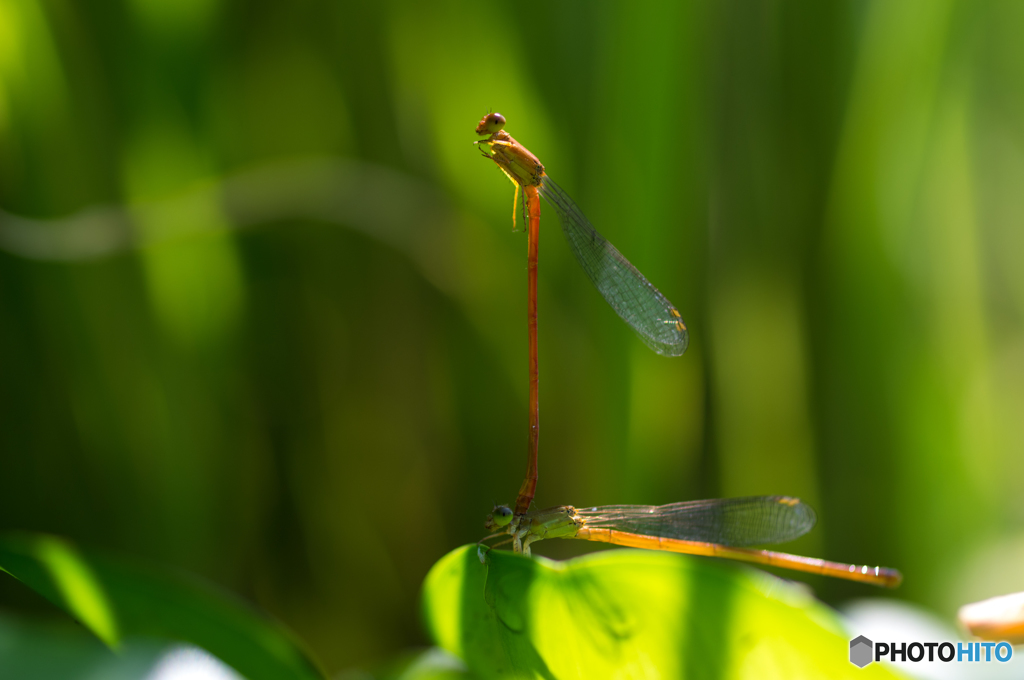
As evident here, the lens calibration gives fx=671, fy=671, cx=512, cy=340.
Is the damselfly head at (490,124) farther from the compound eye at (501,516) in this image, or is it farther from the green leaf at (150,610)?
the green leaf at (150,610)

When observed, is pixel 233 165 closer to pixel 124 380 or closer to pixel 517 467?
pixel 124 380

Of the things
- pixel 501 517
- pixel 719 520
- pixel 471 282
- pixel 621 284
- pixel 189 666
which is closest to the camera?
pixel 189 666

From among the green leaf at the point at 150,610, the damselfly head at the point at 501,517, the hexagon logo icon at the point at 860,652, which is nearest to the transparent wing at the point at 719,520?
the damselfly head at the point at 501,517

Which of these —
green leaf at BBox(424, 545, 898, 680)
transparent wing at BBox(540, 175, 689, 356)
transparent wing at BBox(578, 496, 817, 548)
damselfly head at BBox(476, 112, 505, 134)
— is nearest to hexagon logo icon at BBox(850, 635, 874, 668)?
green leaf at BBox(424, 545, 898, 680)

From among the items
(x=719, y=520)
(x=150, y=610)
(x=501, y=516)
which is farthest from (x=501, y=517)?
(x=150, y=610)

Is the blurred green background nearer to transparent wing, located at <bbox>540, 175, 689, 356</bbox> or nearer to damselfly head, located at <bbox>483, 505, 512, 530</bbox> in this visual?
transparent wing, located at <bbox>540, 175, 689, 356</bbox>

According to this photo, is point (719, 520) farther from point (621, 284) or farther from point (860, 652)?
point (860, 652)
